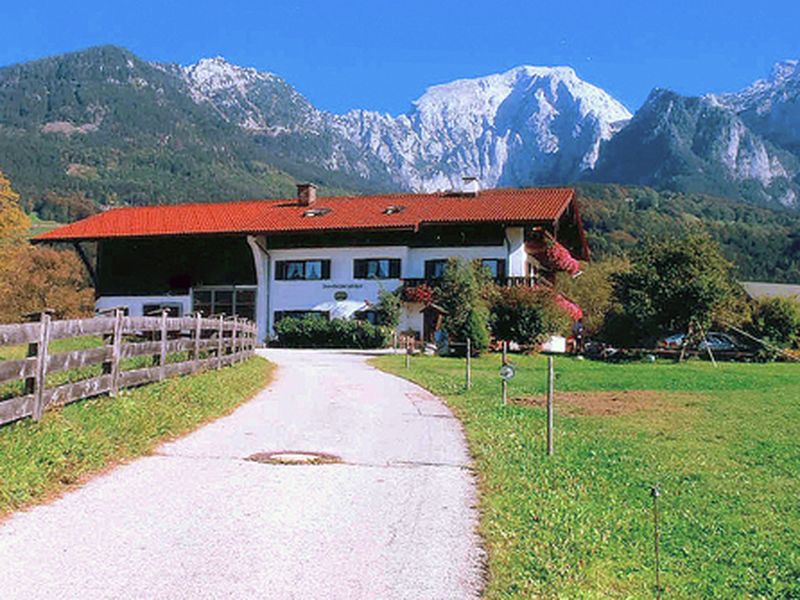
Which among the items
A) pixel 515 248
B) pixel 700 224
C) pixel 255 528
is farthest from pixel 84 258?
pixel 700 224

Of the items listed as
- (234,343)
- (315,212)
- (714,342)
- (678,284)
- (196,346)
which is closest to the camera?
(196,346)

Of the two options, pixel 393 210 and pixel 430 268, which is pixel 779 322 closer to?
pixel 430 268

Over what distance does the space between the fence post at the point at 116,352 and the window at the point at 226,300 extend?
36.2 metres

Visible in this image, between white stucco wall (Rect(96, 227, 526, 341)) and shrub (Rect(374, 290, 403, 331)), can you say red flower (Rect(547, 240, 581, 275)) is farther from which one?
shrub (Rect(374, 290, 403, 331))

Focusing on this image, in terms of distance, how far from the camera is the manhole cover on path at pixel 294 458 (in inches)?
343

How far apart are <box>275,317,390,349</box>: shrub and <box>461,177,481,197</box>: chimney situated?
11283 mm

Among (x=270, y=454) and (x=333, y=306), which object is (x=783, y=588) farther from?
(x=333, y=306)

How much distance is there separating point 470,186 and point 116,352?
40178 millimetres

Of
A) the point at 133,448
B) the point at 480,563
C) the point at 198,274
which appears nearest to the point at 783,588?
the point at 480,563

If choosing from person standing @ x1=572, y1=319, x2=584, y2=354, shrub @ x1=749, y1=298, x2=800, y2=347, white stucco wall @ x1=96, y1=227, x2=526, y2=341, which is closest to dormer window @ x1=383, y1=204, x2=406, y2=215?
white stucco wall @ x1=96, y1=227, x2=526, y2=341

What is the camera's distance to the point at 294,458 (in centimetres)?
893

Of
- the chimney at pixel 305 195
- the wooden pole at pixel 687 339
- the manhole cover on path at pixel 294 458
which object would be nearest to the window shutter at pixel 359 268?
the chimney at pixel 305 195

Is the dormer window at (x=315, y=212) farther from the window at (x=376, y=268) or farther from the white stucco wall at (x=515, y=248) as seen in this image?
the white stucco wall at (x=515, y=248)

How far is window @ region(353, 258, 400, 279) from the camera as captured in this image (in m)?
45.0
